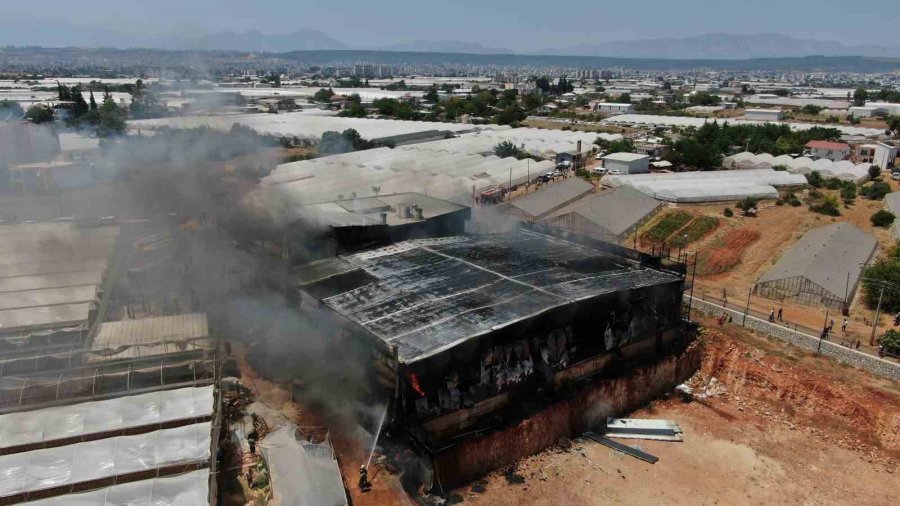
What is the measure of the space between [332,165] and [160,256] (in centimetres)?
1647

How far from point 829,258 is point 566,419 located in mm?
13624

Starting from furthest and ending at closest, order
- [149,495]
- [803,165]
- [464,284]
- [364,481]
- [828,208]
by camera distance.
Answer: [803,165], [828,208], [464,284], [364,481], [149,495]

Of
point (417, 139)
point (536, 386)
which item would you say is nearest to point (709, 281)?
point (536, 386)

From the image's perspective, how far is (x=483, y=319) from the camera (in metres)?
11.7

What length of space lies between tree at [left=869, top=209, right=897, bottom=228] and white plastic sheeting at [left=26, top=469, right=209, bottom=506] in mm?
29753

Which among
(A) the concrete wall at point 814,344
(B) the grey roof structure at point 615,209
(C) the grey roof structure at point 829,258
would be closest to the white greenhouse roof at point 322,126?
(B) the grey roof structure at point 615,209

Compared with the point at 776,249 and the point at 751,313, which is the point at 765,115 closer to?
the point at 776,249

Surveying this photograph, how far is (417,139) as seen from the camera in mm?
46844

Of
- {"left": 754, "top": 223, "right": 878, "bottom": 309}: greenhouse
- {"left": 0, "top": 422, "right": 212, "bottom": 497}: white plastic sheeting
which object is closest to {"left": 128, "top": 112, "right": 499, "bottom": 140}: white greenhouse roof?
{"left": 754, "top": 223, "right": 878, "bottom": 309}: greenhouse

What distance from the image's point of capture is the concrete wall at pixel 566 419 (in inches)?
437

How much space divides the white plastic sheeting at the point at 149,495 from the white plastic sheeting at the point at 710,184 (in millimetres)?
27270

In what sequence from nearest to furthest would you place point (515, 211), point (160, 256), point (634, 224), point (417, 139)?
1. point (160, 256)
2. point (634, 224)
3. point (515, 211)
4. point (417, 139)

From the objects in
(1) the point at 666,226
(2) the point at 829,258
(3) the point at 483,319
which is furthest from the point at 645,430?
(1) the point at 666,226

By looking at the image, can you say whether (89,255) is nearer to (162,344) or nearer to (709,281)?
(162,344)
